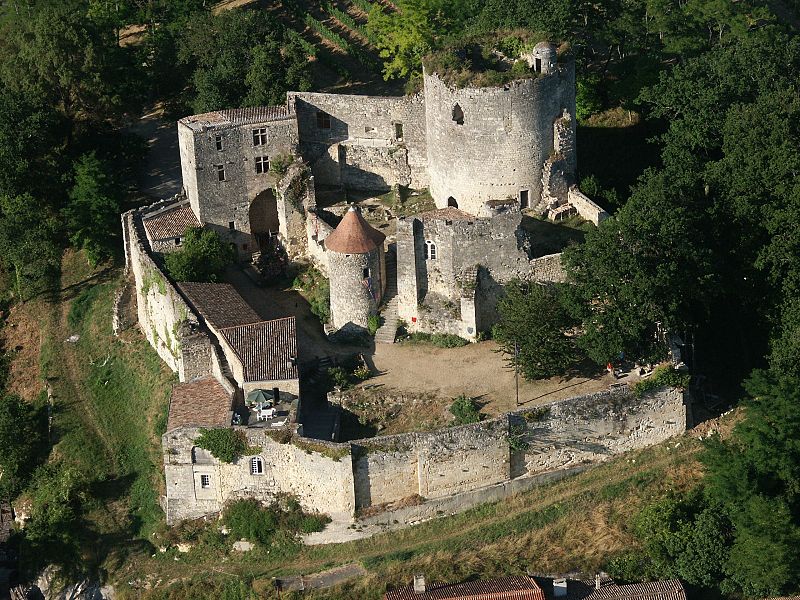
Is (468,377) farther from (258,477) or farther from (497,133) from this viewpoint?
(497,133)

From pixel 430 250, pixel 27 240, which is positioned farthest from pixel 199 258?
pixel 430 250

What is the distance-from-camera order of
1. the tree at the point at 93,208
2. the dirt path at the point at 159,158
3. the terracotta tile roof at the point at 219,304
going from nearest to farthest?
the terracotta tile roof at the point at 219,304 → the tree at the point at 93,208 → the dirt path at the point at 159,158

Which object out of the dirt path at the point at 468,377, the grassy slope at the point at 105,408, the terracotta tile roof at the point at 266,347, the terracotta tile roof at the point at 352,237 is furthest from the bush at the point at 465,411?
the grassy slope at the point at 105,408

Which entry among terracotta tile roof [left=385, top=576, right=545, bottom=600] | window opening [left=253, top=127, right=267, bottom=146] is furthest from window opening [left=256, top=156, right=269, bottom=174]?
terracotta tile roof [left=385, top=576, right=545, bottom=600]

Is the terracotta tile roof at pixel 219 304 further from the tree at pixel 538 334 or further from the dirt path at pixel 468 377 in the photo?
the tree at pixel 538 334

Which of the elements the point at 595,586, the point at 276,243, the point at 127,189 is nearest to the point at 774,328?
the point at 595,586

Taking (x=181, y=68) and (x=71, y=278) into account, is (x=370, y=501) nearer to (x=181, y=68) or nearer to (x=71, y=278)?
(x=71, y=278)

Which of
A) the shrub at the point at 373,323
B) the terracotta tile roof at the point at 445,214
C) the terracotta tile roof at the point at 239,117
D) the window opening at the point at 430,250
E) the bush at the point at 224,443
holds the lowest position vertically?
the bush at the point at 224,443
